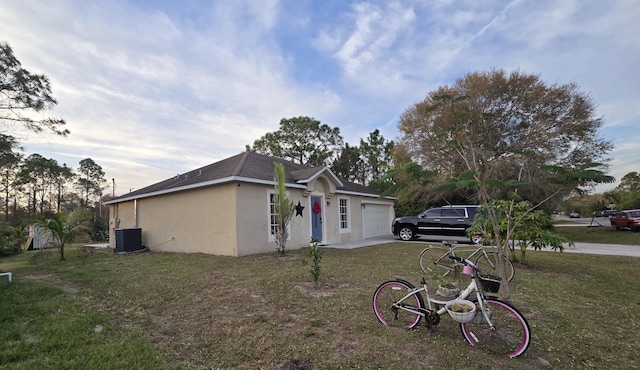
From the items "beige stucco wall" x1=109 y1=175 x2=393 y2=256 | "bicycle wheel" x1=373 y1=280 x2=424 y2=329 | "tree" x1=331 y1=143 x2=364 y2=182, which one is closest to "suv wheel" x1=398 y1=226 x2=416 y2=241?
"beige stucco wall" x1=109 y1=175 x2=393 y2=256

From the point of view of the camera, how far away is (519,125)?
56.2 ft

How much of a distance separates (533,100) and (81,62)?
21.0 m

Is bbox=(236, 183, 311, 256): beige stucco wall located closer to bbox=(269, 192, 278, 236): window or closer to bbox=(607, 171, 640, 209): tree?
bbox=(269, 192, 278, 236): window

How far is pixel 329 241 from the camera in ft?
41.5

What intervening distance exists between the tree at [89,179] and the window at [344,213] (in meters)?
42.4

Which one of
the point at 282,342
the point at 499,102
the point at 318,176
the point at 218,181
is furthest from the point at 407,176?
the point at 499,102

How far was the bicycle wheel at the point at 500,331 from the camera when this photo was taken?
2.73 meters

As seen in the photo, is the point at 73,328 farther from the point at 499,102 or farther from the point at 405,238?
the point at 499,102

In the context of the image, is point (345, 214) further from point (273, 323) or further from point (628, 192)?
point (628, 192)

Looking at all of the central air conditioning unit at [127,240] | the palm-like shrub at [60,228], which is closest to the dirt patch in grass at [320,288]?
the palm-like shrub at [60,228]

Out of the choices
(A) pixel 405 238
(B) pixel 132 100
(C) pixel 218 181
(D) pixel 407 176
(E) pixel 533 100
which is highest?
(E) pixel 533 100

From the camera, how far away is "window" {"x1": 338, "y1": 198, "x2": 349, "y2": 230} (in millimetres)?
13750

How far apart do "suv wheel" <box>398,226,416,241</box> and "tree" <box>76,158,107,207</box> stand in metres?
44.4

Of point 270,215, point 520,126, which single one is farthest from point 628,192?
point 270,215
